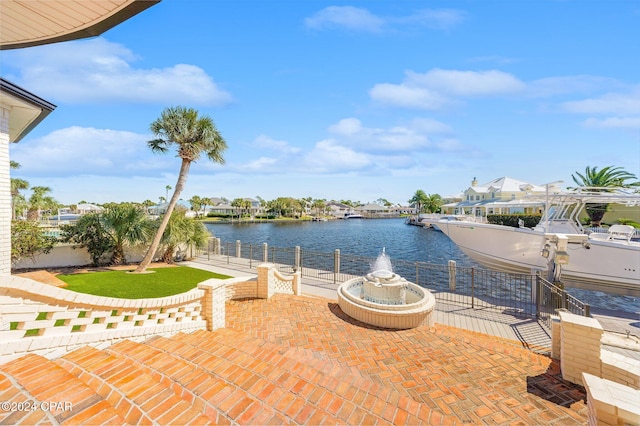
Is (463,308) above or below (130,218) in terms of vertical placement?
below

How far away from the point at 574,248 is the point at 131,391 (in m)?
19.3

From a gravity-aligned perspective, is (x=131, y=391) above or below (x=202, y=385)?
above

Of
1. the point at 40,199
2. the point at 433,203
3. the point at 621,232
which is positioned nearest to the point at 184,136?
the point at 621,232

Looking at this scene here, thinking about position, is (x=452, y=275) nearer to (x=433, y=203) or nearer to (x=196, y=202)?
(x=433, y=203)

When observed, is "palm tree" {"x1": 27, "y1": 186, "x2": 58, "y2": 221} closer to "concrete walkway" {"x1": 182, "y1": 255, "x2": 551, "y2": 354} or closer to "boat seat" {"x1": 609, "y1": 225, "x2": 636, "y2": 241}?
"concrete walkway" {"x1": 182, "y1": 255, "x2": 551, "y2": 354}

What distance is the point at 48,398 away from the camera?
2180mm

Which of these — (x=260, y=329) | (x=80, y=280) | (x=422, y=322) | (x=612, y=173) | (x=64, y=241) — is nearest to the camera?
(x=260, y=329)

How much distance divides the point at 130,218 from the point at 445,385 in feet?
55.9

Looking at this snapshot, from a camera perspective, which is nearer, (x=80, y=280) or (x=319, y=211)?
(x=80, y=280)

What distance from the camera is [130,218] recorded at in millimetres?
15203

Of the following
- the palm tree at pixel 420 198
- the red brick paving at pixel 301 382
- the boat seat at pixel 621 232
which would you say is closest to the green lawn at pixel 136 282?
the red brick paving at pixel 301 382

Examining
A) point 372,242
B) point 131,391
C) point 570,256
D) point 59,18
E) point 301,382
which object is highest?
point 59,18

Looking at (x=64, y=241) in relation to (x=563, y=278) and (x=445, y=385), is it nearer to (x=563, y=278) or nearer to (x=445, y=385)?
(x=445, y=385)

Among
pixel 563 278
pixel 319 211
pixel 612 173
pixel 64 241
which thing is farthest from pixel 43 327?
pixel 319 211
